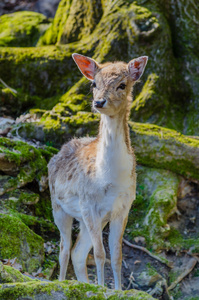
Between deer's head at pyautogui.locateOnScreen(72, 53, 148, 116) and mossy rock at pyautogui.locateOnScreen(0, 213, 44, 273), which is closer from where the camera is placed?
deer's head at pyautogui.locateOnScreen(72, 53, 148, 116)

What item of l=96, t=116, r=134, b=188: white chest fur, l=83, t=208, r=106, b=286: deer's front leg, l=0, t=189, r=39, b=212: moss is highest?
l=96, t=116, r=134, b=188: white chest fur

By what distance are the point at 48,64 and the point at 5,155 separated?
12.8 ft

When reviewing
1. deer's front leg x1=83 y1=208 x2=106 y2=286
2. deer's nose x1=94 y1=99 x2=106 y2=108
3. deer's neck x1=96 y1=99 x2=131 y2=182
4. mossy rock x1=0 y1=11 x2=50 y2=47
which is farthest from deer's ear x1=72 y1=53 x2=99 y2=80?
mossy rock x1=0 y1=11 x2=50 y2=47

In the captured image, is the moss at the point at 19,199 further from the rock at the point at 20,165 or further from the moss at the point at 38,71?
the moss at the point at 38,71

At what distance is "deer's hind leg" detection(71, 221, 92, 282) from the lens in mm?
6227

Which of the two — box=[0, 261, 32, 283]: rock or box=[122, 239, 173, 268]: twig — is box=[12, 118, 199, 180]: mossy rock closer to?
box=[122, 239, 173, 268]: twig

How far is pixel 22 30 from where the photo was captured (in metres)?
12.9

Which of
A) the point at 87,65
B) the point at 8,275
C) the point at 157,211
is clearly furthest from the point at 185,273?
the point at 8,275

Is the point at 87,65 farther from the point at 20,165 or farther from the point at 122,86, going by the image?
the point at 20,165

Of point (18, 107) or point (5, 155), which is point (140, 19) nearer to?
point (18, 107)

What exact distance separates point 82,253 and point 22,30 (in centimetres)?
858

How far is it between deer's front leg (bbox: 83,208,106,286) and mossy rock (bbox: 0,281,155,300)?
1.98m

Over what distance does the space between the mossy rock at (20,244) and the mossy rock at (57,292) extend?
247 centimetres

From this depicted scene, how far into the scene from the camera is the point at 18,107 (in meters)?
10.2
